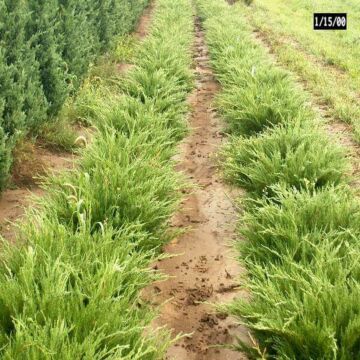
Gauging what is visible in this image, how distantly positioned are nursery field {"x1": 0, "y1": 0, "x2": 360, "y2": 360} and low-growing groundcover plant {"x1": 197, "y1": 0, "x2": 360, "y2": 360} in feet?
0.05

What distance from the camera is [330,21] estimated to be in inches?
754

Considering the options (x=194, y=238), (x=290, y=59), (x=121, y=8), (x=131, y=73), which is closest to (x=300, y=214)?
(x=194, y=238)

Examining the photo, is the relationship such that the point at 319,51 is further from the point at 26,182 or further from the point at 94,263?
the point at 94,263

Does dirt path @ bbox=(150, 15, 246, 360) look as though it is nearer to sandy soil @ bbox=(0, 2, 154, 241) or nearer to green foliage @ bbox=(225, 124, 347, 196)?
green foliage @ bbox=(225, 124, 347, 196)

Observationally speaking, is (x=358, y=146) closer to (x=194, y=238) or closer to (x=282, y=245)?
(x=194, y=238)

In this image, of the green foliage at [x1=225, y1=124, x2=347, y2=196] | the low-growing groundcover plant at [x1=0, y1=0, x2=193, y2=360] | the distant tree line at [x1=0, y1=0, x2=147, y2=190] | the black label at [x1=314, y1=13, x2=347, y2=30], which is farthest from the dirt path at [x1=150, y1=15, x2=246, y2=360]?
the black label at [x1=314, y1=13, x2=347, y2=30]

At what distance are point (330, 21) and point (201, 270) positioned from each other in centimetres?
1776

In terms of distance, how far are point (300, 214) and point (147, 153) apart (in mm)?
1818

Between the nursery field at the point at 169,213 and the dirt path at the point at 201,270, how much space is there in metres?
0.01

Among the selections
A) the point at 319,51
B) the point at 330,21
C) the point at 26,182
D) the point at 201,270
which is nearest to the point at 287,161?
the point at 201,270

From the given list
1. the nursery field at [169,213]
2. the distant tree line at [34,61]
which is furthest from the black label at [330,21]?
the distant tree line at [34,61]

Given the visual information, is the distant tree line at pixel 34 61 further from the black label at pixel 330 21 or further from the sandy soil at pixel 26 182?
the black label at pixel 330 21

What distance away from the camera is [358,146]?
21.0ft

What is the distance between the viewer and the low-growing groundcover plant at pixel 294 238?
8.58ft
